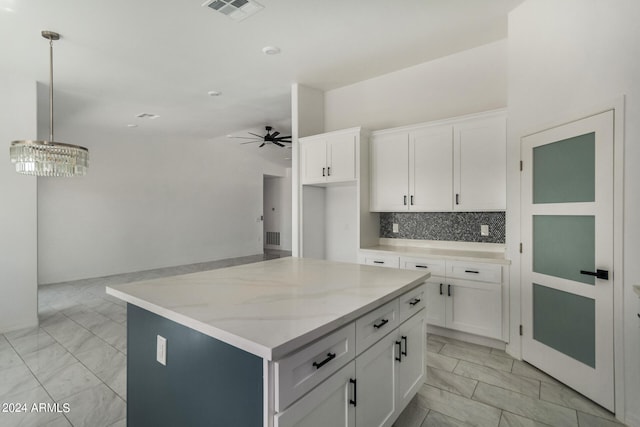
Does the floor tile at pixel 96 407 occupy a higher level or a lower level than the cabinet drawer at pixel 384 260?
lower

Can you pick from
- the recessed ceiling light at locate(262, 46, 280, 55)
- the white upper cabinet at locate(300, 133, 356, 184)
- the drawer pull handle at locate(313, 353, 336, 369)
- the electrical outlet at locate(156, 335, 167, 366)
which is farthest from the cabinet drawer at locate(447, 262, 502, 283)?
the recessed ceiling light at locate(262, 46, 280, 55)

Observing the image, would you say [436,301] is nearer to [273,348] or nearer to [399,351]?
[399,351]

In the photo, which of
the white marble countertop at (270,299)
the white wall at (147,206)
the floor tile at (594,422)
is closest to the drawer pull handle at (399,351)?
the white marble countertop at (270,299)

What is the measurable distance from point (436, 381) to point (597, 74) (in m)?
2.42

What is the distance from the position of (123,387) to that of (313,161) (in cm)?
306

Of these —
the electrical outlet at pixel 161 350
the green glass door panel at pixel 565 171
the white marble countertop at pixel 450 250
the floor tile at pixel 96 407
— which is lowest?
the floor tile at pixel 96 407

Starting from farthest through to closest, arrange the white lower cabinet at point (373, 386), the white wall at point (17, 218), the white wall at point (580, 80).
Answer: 1. the white wall at point (17, 218)
2. the white wall at point (580, 80)
3. the white lower cabinet at point (373, 386)

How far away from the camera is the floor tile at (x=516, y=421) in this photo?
199 cm

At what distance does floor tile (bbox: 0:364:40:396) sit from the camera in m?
2.43

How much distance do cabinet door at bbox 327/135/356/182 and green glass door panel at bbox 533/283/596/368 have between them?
7.27 ft

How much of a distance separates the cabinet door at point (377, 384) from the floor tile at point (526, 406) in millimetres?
914

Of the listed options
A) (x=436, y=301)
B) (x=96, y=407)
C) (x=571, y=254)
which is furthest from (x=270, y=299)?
(x=436, y=301)

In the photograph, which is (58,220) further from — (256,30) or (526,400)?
(526,400)

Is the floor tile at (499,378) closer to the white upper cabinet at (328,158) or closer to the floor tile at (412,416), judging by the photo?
the floor tile at (412,416)
